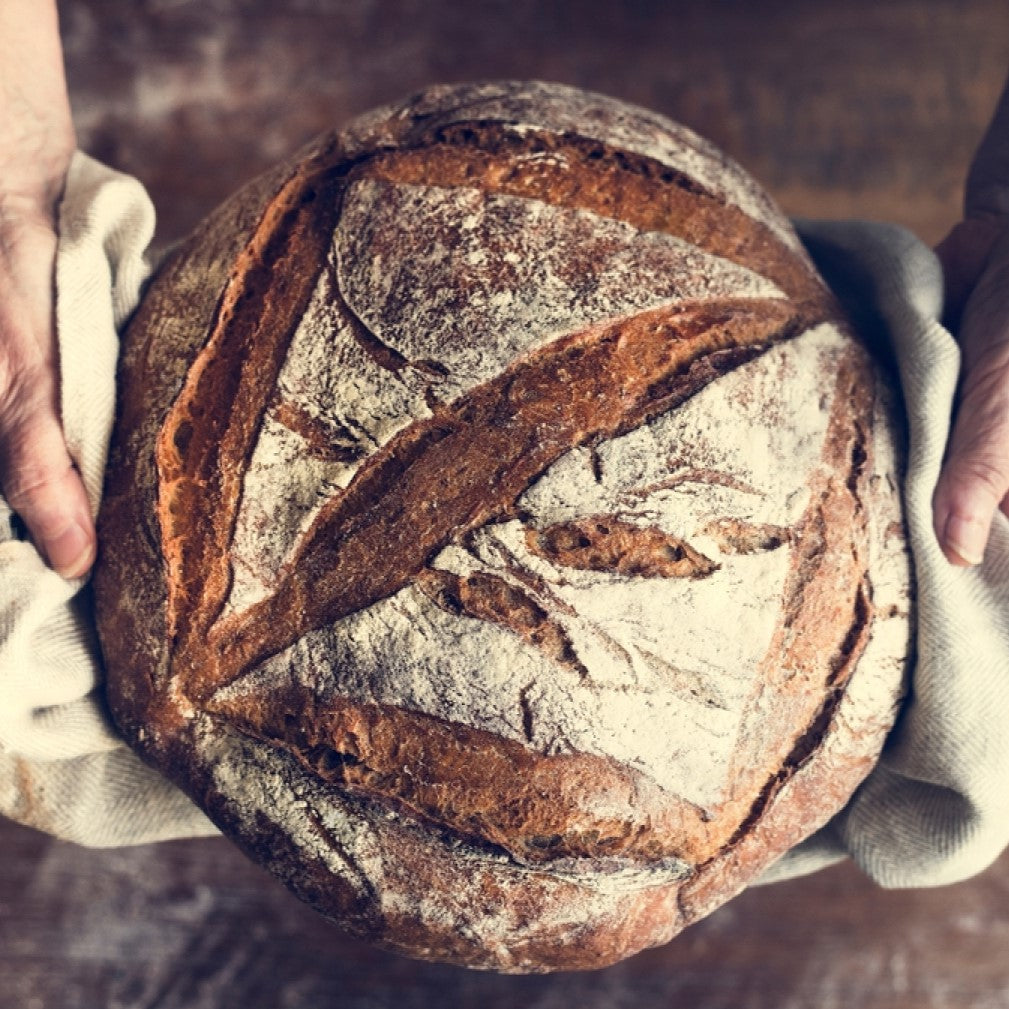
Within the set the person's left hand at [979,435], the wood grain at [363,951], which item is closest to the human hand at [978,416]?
the person's left hand at [979,435]

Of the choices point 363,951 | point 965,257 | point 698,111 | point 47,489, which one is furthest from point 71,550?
point 698,111

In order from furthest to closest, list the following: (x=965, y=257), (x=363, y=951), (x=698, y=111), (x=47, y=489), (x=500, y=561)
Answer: (x=698, y=111) < (x=363, y=951) < (x=965, y=257) < (x=47, y=489) < (x=500, y=561)

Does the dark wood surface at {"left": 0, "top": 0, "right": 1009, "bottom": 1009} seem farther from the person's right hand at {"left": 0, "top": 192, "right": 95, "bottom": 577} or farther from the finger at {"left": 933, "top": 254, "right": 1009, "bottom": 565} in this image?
the finger at {"left": 933, "top": 254, "right": 1009, "bottom": 565}

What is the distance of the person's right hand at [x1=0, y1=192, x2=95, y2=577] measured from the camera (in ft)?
3.56

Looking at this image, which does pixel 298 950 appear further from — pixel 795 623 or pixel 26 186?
pixel 26 186

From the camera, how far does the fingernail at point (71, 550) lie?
108 cm

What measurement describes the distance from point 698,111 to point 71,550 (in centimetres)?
138

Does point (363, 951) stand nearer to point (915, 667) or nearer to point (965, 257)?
point (915, 667)

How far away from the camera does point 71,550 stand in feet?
3.56

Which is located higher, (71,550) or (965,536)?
(965,536)

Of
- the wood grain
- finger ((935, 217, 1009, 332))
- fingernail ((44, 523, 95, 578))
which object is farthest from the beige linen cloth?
the wood grain

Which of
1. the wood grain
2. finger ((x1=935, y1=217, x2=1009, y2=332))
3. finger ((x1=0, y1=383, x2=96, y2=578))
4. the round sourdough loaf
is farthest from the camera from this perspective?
the wood grain

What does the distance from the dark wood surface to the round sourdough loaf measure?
698 mm

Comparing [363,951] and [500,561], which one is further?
[363,951]
